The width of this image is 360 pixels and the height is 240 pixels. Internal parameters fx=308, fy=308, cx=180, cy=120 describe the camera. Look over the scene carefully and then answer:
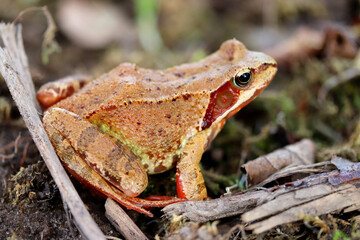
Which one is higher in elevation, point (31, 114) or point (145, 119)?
point (31, 114)

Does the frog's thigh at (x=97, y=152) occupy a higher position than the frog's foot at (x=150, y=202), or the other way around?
the frog's thigh at (x=97, y=152)

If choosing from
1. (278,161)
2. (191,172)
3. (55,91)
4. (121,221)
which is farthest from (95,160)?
(278,161)

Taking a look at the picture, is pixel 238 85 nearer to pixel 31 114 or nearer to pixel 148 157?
pixel 148 157

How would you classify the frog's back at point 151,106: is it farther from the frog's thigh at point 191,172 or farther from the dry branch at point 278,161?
the dry branch at point 278,161

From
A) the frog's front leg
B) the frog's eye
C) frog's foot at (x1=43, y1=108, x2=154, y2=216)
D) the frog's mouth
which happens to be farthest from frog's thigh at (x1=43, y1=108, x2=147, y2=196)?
the frog's eye

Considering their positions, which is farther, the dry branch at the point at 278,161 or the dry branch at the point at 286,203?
the dry branch at the point at 278,161

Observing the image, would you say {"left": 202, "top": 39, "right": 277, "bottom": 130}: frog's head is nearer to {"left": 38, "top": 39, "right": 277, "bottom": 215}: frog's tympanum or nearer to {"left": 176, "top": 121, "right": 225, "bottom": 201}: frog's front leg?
{"left": 38, "top": 39, "right": 277, "bottom": 215}: frog's tympanum

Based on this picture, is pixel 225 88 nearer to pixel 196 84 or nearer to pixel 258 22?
pixel 196 84

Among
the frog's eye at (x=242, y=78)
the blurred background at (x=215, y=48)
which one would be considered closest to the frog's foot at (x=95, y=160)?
the blurred background at (x=215, y=48)
